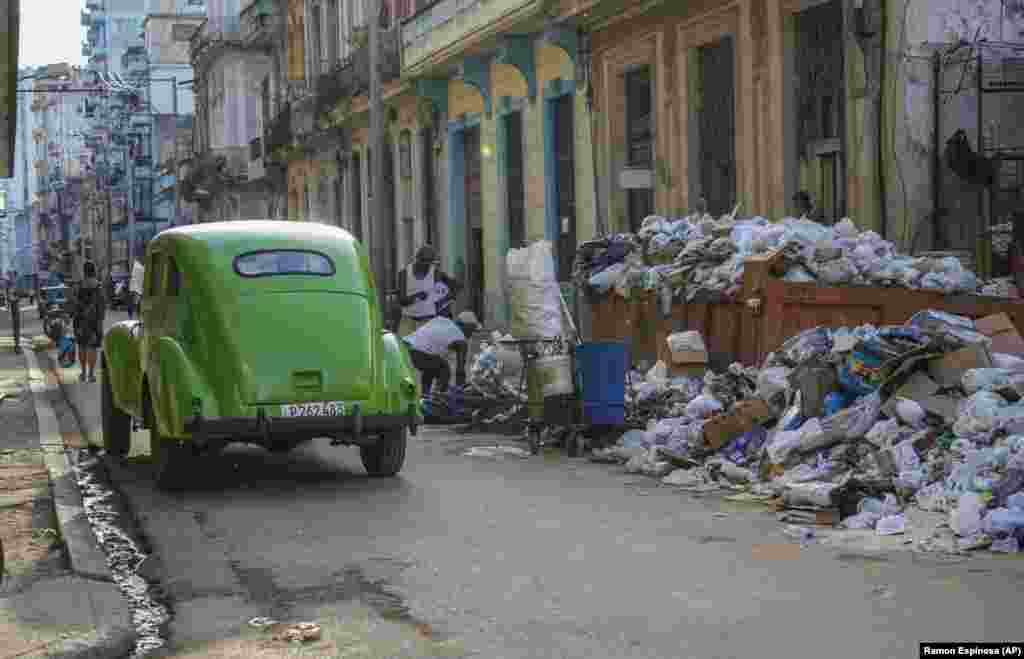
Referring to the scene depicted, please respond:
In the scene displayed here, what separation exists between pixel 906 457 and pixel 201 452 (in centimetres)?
484

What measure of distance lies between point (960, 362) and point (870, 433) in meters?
0.77

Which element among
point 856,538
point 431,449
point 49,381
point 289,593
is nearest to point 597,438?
point 431,449

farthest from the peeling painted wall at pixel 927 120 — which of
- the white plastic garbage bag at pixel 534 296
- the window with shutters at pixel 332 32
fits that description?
the window with shutters at pixel 332 32

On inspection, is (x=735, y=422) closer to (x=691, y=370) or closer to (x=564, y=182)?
(x=691, y=370)

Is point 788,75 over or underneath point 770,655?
over

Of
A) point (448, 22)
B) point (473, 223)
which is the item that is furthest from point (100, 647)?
point (473, 223)

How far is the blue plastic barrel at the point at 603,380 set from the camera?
12688 millimetres

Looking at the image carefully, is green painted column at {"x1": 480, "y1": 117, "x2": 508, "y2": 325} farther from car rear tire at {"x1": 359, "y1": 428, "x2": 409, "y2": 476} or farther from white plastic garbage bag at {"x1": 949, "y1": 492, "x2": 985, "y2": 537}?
white plastic garbage bag at {"x1": 949, "y1": 492, "x2": 985, "y2": 537}

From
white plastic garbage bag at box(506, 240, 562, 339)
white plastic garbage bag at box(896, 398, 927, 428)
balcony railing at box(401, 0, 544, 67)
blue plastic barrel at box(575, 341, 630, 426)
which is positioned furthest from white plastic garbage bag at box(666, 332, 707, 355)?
balcony railing at box(401, 0, 544, 67)

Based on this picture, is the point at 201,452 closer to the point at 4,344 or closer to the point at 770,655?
the point at 770,655

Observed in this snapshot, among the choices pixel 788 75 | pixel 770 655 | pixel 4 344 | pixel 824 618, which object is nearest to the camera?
pixel 770 655

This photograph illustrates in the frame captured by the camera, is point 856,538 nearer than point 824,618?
No

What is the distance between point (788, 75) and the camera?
60.6 feet

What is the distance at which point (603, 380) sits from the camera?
41.9 ft
